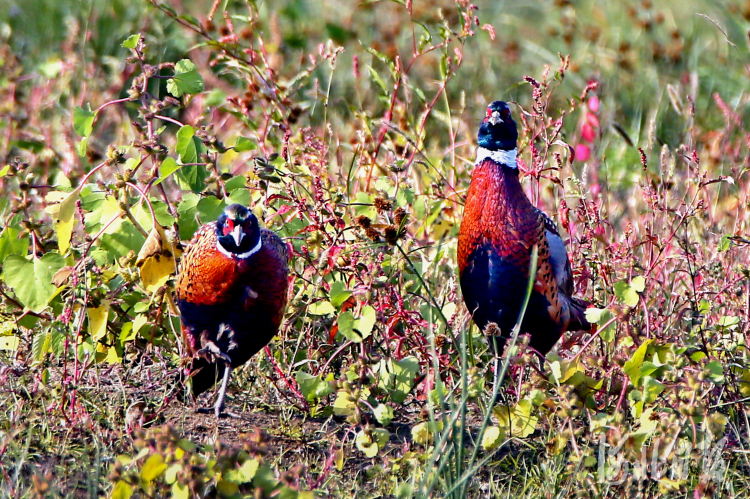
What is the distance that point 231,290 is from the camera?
2.91 metres

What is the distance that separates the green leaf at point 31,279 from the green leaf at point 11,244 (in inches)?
4.9

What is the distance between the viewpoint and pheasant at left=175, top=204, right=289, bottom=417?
288 cm

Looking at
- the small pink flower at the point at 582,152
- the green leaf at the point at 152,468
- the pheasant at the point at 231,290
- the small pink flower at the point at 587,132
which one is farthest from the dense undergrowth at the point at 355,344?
the small pink flower at the point at 582,152

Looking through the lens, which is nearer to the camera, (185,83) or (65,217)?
(65,217)

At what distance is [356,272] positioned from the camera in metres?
3.12

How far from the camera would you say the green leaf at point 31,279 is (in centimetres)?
288

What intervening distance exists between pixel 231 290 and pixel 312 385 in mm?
390

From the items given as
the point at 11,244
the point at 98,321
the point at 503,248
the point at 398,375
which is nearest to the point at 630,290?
the point at 503,248

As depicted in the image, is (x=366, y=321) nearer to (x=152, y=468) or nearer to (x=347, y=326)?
(x=347, y=326)

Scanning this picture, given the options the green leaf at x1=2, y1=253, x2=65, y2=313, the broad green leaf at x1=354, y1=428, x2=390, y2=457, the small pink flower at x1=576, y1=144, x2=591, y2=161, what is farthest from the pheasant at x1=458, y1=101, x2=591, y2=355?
the small pink flower at x1=576, y1=144, x2=591, y2=161

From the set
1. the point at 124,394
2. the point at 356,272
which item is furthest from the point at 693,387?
the point at 124,394

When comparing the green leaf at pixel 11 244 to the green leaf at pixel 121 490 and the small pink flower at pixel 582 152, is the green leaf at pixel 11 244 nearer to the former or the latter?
the green leaf at pixel 121 490

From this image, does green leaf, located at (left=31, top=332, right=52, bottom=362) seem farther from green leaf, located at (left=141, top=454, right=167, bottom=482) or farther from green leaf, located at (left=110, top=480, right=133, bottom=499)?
green leaf, located at (left=141, top=454, right=167, bottom=482)

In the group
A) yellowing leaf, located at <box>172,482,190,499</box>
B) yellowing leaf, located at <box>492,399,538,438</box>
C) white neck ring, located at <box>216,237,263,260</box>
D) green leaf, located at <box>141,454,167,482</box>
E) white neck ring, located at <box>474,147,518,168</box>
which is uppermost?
white neck ring, located at <box>474,147,518,168</box>
